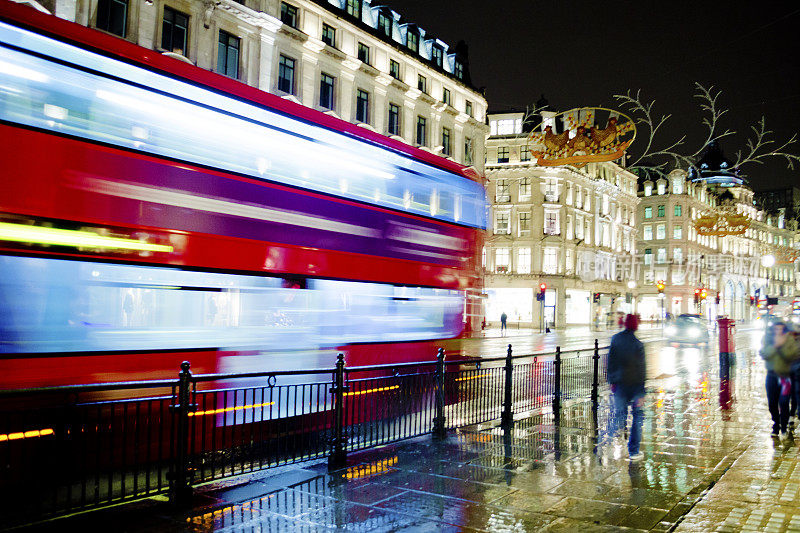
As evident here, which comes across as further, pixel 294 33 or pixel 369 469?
pixel 294 33

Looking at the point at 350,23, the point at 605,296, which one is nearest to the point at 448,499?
the point at 350,23

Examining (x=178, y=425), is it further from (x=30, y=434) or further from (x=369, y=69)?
(x=369, y=69)

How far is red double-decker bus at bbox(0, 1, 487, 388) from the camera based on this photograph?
623cm

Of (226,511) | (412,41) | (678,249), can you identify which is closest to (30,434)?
(226,511)

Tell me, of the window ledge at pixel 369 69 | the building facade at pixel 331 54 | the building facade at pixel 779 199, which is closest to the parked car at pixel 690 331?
the building facade at pixel 331 54

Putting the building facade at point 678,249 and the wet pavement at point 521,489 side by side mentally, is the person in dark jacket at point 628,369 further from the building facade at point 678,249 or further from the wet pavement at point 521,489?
the building facade at point 678,249

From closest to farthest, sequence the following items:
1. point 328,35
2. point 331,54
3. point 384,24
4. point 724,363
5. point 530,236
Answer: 1. point 724,363
2. point 331,54
3. point 328,35
4. point 384,24
5. point 530,236

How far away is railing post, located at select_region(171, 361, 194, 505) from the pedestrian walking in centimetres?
844

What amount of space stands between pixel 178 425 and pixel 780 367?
8.65m

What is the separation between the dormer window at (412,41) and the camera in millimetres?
38438

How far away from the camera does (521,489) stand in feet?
21.0

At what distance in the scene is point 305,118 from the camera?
→ 9.07 metres

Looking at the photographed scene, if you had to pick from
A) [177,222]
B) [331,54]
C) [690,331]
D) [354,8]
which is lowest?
[690,331]

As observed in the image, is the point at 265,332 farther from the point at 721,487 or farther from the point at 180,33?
the point at 180,33
